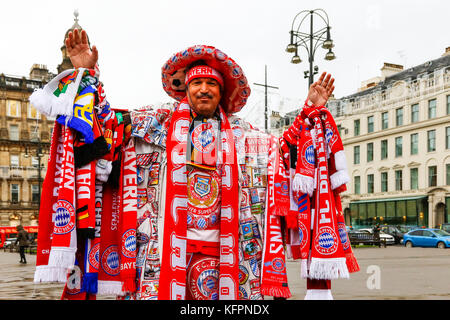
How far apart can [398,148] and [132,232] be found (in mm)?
46149

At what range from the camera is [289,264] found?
15.1 metres

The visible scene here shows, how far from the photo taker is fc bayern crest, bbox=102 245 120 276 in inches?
131

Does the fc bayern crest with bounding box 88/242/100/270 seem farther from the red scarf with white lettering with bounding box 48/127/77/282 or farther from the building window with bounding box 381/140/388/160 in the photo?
the building window with bounding box 381/140/388/160

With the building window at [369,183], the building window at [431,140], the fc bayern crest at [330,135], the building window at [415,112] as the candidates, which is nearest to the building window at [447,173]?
the building window at [431,140]

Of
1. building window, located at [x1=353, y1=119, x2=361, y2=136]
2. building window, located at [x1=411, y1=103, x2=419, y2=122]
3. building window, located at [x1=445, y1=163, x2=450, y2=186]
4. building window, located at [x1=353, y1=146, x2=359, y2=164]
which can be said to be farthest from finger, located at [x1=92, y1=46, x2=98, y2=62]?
building window, located at [x1=353, y1=146, x2=359, y2=164]

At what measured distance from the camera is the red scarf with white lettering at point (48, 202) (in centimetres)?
304

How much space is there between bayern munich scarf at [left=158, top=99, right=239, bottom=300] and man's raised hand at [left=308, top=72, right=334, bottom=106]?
0.72 meters

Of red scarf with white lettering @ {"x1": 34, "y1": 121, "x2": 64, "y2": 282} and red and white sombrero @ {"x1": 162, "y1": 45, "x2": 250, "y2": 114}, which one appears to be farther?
red and white sombrero @ {"x1": 162, "y1": 45, "x2": 250, "y2": 114}

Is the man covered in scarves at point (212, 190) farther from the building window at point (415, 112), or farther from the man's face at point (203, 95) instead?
the building window at point (415, 112)

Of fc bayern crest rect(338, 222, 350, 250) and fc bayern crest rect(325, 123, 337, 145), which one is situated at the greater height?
fc bayern crest rect(325, 123, 337, 145)

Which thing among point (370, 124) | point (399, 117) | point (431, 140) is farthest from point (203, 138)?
point (370, 124)

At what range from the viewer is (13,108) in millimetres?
64562
